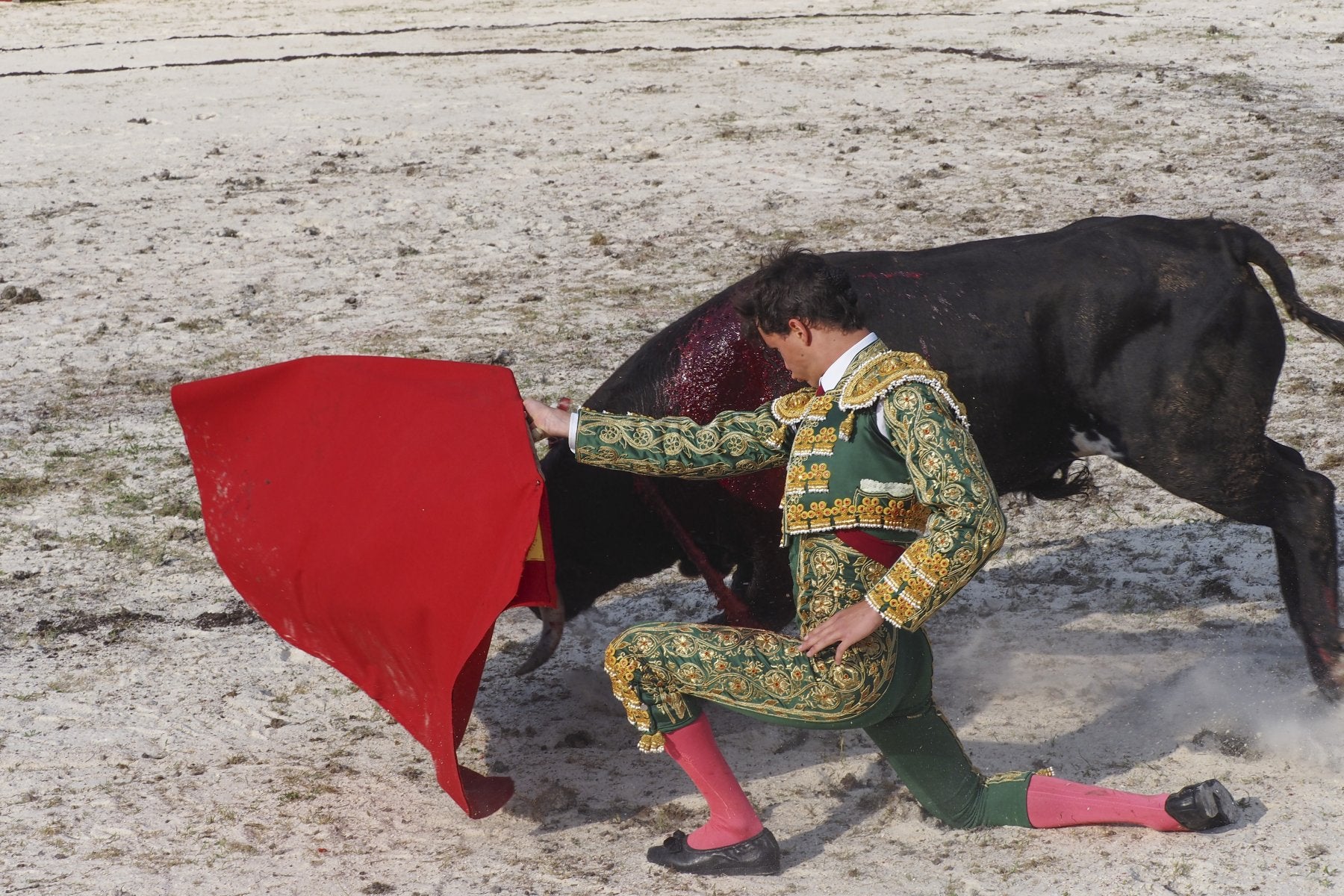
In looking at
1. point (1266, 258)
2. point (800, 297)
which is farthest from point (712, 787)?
point (1266, 258)

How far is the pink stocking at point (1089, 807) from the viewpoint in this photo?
326 cm

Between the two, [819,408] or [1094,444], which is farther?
[1094,444]

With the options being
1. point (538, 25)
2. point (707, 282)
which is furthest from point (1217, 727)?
point (538, 25)

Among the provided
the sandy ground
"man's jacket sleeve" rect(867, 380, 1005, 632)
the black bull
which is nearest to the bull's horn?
the sandy ground

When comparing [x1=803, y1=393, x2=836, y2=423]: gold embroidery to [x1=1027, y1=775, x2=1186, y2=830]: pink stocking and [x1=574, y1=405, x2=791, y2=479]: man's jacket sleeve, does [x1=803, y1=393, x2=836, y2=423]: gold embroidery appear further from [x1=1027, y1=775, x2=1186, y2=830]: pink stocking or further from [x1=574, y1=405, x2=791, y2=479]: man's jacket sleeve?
[x1=1027, y1=775, x2=1186, y2=830]: pink stocking

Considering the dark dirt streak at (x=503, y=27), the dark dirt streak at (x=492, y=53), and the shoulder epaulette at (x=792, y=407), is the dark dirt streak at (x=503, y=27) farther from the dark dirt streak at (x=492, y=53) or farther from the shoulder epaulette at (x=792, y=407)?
the shoulder epaulette at (x=792, y=407)

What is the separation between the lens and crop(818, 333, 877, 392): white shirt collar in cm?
296

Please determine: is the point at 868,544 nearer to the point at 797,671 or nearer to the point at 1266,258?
the point at 797,671

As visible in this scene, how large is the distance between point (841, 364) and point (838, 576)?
0.43m

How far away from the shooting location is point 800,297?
9.53 feet

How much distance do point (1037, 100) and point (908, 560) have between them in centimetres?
882

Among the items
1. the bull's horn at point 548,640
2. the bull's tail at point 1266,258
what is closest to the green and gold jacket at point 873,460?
the bull's horn at point 548,640

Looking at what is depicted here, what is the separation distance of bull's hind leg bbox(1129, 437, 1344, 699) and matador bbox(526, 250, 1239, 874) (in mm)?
838

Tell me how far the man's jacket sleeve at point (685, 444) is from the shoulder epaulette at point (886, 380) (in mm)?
354
